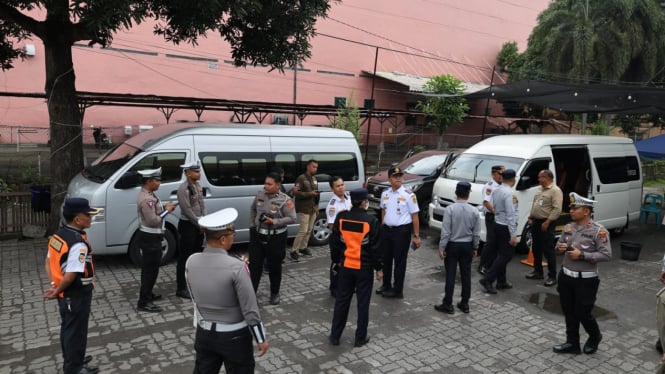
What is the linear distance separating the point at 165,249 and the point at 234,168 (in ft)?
5.75

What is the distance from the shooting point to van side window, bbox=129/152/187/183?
7.55 metres

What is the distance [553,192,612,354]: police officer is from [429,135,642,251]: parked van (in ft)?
11.1

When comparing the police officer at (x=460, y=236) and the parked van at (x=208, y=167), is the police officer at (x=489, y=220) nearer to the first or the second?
the police officer at (x=460, y=236)

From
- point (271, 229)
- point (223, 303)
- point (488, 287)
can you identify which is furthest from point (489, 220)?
point (223, 303)

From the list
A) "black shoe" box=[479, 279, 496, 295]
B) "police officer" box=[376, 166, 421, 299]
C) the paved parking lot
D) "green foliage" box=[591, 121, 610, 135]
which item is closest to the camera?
the paved parking lot

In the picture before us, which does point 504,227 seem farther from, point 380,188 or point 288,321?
point 380,188

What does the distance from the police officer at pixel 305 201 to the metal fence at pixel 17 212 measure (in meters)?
4.92

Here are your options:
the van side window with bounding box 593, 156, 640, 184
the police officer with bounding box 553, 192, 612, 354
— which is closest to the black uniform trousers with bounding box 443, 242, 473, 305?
the police officer with bounding box 553, 192, 612, 354

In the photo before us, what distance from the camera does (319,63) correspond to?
102 ft

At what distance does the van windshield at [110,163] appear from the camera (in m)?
7.49

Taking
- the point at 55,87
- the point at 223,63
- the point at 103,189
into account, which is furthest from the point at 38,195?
the point at 223,63

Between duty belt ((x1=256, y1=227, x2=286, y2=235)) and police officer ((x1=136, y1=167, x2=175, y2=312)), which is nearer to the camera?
police officer ((x1=136, y1=167, x2=175, y2=312))

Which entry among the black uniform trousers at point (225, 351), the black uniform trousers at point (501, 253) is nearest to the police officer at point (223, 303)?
the black uniform trousers at point (225, 351)

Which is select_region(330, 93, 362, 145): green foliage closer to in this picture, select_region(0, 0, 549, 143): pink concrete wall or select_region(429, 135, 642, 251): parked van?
select_region(0, 0, 549, 143): pink concrete wall
